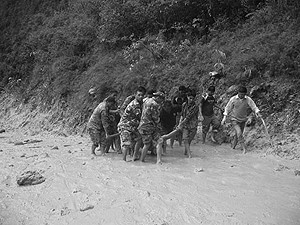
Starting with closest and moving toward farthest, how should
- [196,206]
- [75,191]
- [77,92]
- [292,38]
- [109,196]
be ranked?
1. [196,206]
2. [109,196]
3. [75,191]
4. [292,38]
5. [77,92]

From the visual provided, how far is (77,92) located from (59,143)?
3968 millimetres

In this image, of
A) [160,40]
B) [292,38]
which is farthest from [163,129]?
[160,40]

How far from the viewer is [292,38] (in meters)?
9.06

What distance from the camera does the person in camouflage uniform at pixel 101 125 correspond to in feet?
26.8

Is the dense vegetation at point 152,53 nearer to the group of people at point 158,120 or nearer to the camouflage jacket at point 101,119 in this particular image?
the group of people at point 158,120

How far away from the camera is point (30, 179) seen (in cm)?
631

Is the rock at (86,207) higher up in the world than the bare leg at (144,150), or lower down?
lower down

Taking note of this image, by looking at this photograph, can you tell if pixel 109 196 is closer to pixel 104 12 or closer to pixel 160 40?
pixel 160 40

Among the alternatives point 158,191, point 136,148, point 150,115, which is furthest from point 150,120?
point 158,191

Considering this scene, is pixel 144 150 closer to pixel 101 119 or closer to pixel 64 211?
pixel 101 119

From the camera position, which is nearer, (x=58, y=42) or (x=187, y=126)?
(x=187, y=126)

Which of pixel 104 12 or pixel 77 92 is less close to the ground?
pixel 104 12

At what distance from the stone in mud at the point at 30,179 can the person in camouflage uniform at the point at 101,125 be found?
2110mm

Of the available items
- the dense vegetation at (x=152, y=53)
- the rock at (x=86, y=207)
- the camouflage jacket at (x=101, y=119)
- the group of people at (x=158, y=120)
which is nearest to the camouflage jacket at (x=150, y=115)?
the group of people at (x=158, y=120)
